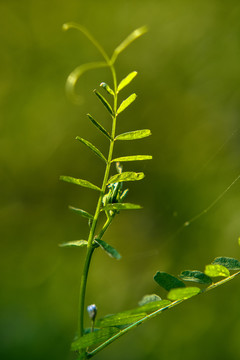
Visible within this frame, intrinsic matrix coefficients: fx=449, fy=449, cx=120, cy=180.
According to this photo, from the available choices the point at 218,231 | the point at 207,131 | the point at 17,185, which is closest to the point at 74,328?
the point at 218,231

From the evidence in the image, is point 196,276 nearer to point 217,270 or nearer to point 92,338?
point 217,270

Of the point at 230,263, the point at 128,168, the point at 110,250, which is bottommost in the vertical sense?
the point at 230,263

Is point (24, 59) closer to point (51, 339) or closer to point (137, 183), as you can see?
point (137, 183)

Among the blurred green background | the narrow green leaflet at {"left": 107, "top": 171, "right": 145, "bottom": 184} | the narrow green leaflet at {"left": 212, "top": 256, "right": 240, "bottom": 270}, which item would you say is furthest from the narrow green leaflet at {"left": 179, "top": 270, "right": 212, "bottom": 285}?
the blurred green background

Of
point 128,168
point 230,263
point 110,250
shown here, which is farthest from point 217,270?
point 128,168

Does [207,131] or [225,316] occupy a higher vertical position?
[207,131]

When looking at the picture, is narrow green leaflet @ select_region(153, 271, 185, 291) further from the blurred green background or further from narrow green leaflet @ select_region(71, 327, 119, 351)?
the blurred green background
